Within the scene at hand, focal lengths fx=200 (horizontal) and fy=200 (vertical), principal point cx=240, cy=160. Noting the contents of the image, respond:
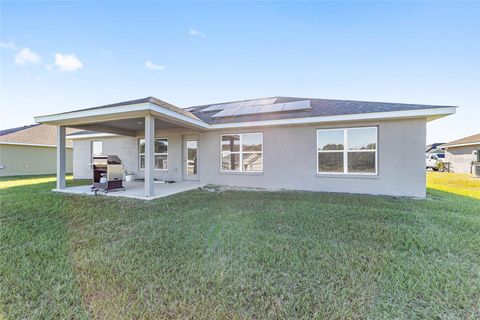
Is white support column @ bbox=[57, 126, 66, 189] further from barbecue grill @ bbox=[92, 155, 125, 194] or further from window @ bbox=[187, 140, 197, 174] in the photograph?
window @ bbox=[187, 140, 197, 174]

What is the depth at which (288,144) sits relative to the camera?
8.11 m

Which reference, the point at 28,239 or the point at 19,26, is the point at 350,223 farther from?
the point at 19,26

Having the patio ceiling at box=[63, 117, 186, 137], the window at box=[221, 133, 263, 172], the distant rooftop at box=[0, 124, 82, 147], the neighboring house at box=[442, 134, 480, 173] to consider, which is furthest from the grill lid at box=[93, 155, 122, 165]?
the neighboring house at box=[442, 134, 480, 173]

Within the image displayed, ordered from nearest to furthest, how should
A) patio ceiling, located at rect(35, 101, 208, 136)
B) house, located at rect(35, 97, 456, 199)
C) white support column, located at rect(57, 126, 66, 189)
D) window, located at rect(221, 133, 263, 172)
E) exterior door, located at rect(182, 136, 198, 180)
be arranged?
patio ceiling, located at rect(35, 101, 208, 136)
house, located at rect(35, 97, 456, 199)
white support column, located at rect(57, 126, 66, 189)
window, located at rect(221, 133, 263, 172)
exterior door, located at rect(182, 136, 198, 180)

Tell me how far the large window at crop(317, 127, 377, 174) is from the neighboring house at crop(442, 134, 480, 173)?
16837mm

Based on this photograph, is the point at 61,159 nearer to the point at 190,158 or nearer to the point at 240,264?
the point at 190,158

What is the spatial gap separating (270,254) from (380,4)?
31.5 feet

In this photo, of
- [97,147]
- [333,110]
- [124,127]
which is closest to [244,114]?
[333,110]

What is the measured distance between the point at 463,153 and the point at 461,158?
1.57ft

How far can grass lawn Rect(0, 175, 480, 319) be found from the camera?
1.90 meters

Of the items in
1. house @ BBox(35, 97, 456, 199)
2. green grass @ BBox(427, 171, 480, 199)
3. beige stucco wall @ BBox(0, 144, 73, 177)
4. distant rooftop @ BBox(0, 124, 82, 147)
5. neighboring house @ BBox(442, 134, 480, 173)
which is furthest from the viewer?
neighboring house @ BBox(442, 134, 480, 173)

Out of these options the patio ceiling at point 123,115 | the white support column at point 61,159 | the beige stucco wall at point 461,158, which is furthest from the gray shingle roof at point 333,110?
the beige stucco wall at point 461,158

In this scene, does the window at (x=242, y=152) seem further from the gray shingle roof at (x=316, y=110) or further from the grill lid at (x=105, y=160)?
the grill lid at (x=105, y=160)

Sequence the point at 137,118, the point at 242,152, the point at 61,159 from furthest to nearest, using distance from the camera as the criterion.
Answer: the point at 242,152
the point at 61,159
the point at 137,118
